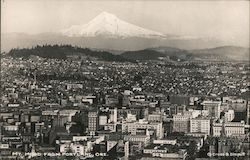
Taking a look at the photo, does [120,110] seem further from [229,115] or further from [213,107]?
[229,115]

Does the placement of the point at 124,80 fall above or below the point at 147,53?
below

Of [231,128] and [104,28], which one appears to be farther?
[231,128]

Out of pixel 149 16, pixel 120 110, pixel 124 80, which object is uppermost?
pixel 149 16

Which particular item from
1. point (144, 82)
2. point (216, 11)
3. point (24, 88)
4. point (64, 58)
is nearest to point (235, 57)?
point (216, 11)

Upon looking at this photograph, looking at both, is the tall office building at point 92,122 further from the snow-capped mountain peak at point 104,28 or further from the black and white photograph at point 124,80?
the snow-capped mountain peak at point 104,28

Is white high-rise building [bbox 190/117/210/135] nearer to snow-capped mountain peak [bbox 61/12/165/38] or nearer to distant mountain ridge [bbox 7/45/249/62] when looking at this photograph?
distant mountain ridge [bbox 7/45/249/62]

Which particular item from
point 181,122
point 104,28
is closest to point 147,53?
point 104,28
